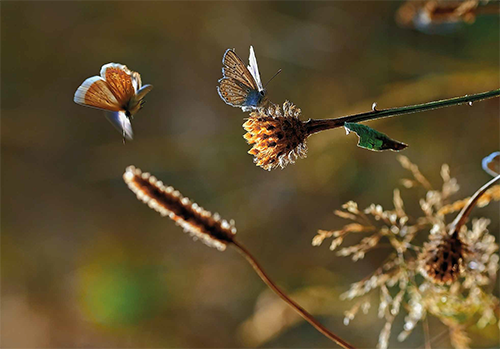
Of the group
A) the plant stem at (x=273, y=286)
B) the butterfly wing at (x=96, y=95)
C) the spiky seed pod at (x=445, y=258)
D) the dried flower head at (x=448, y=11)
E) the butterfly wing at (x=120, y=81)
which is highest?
the dried flower head at (x=448, y=11)

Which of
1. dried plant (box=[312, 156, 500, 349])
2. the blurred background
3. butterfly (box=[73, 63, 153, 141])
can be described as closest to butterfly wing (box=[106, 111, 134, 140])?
butterfly (box=[73, 63, 153, 141])

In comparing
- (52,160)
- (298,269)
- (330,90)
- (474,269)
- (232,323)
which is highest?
(330,90)

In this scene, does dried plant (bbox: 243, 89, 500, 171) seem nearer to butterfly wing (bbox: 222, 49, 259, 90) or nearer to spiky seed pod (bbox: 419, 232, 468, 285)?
butterfly wing (bbox: 222, 49, 259, 90)

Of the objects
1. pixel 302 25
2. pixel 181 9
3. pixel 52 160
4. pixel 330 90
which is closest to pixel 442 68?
pixel 330 90

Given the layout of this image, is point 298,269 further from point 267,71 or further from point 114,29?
point 114,29

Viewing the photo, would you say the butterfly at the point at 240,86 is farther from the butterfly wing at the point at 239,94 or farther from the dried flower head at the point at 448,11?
the dried flower head at the point at 448,11

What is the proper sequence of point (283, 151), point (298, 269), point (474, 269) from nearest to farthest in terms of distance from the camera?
point (283, 151) → point (474, 269) → point (298, 269)

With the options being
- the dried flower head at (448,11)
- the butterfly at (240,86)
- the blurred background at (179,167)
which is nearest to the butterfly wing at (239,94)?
the butterfly at (240,86)
